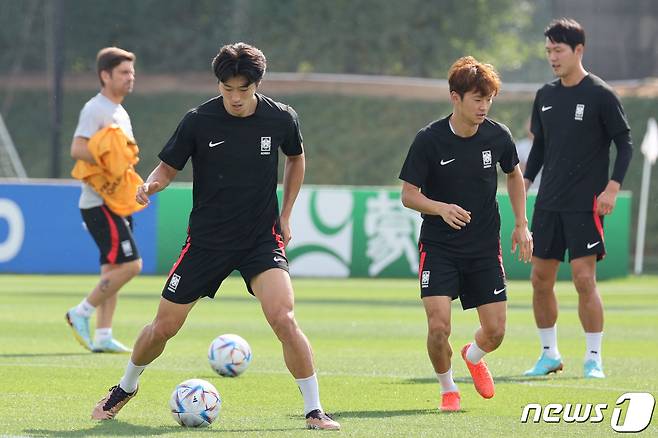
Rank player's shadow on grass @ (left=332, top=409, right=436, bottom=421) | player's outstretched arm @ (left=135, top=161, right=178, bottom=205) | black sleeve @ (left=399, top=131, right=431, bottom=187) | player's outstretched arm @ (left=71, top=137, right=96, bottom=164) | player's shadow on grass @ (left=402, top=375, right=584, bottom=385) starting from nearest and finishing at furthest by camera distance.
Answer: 1. player's outstretched arm @ (left=135, top=161, right=178, bottom=205)
2. player's shadow on grass @ (left=332, top=409, right=436, bottom=421)
3. black sleeve @ (left=399, top=131, right=431, bottom=187)
4. player's shadow on grass @ (left=402, top=375, right=584, bottom=385)
5. player's outstretched arm @ (left=71, top=137, right=96, bottom=164)

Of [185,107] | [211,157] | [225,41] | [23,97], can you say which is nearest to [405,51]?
[225,41]

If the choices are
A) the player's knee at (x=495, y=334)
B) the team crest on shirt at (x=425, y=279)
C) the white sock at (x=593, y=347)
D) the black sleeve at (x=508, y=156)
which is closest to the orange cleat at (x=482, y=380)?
the player's knee at (x=495, y=334)

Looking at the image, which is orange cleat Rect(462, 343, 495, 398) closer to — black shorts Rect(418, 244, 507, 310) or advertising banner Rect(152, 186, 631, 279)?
black shorts Rect(418, 244, 507, 310)

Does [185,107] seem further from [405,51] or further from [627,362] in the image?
[627,362]

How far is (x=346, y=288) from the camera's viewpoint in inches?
860

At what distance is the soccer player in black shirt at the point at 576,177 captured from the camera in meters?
10.5

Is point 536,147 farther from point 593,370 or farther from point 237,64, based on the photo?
point 237,64

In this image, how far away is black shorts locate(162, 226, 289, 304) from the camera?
305 inches

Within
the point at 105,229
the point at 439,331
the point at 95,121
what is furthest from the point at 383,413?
the point at 95,121

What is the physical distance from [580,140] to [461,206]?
2338 millimetres

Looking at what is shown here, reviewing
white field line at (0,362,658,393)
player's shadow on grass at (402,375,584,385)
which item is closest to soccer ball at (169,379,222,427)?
player's shadow on grass at (402,375,584,385)

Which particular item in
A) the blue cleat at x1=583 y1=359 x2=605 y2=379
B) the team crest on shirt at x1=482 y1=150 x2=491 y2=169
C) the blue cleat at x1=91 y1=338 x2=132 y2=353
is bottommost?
the blue cleat at x1=91 y1=338 x2=132 y2=353

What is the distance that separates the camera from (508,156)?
→ 8.70 metres

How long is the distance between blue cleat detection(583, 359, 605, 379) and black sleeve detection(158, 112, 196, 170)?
398 cm
